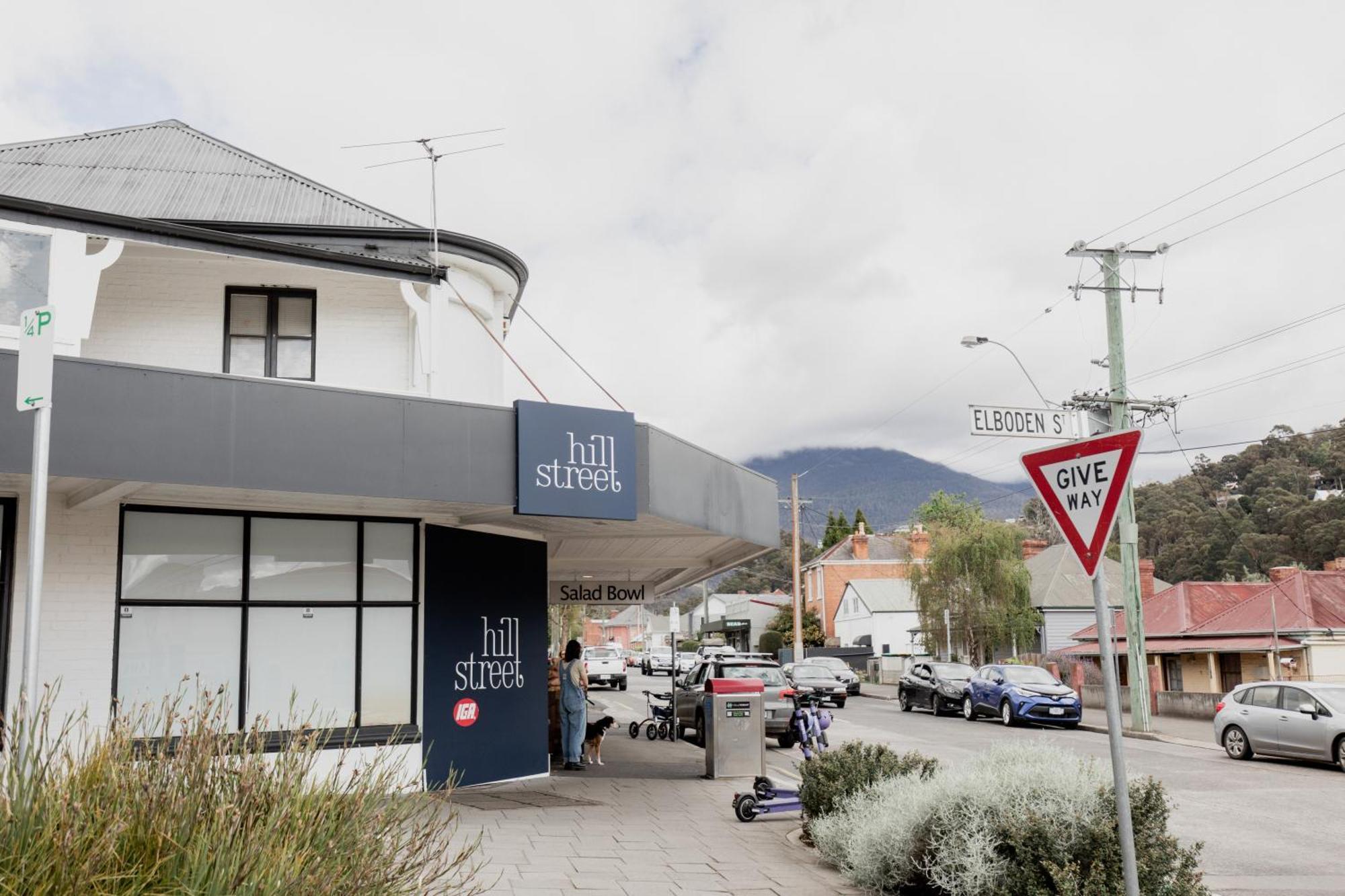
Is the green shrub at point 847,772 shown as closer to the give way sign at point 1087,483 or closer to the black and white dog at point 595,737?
the give way sign at point 1087,483

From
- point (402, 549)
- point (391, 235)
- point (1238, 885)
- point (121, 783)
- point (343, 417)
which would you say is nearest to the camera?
point (121, 783)

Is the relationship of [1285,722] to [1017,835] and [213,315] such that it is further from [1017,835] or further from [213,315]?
[213,315]

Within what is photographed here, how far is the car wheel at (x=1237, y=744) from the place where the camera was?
19.7 metres

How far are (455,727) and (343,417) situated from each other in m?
4.60

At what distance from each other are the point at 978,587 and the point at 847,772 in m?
35.6

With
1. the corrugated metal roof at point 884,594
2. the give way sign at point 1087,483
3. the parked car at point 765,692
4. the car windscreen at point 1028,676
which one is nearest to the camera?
the give way sign at point 1087,483

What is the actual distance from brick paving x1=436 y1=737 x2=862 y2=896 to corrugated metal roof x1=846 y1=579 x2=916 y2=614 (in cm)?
5148

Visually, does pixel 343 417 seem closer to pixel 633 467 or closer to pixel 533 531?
pixel 633 467

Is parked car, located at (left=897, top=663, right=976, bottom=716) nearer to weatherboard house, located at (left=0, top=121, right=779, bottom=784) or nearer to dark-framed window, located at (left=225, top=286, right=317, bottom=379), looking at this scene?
weatherboard house, located at (left=0, top=121, right=779, bottom=784)

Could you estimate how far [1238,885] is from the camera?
9.34 m

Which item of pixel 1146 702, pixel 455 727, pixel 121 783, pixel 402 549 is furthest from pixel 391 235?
pixel 1146 702

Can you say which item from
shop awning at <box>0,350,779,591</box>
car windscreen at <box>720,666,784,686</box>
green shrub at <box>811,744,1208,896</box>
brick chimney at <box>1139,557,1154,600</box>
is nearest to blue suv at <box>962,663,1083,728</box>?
car windscreen at <box>720,666,784,686</box>

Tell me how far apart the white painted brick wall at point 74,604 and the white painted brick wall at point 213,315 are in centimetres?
263

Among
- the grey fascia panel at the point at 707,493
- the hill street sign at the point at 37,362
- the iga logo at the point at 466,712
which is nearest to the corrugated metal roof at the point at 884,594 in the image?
the grey fascia panel at the point at 707,493
